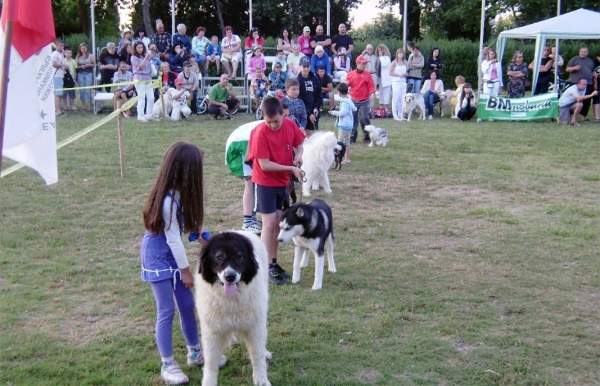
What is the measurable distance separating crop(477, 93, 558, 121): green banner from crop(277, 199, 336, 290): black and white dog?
14.5 m

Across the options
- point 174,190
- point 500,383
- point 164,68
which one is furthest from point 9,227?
point 164,68

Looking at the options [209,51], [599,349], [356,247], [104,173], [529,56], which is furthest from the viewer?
→ [529,56]

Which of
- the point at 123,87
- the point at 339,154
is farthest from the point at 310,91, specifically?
the point at 123,87

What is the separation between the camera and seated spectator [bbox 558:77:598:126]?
61.6 feet

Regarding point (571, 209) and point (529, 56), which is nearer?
point (571, 209)

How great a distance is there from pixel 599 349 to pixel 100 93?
687 inches

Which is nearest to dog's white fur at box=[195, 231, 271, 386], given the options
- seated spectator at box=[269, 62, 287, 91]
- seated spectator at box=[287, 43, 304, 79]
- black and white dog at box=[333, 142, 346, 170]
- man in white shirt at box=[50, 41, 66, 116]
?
black and white dog at box=[333, 142, 346, 170]

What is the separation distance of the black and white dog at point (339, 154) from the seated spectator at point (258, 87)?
776 cm

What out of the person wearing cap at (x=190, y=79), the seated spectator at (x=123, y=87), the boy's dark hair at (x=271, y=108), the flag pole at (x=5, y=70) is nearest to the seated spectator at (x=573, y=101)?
the person wearing cap at (x=190, y=79)

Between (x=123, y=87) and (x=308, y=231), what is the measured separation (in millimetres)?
14689

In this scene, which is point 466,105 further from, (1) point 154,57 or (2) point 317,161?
(2) point 317,161

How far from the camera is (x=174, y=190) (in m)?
4.18

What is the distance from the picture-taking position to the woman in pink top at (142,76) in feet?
60.0

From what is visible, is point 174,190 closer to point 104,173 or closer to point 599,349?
point 599,349
